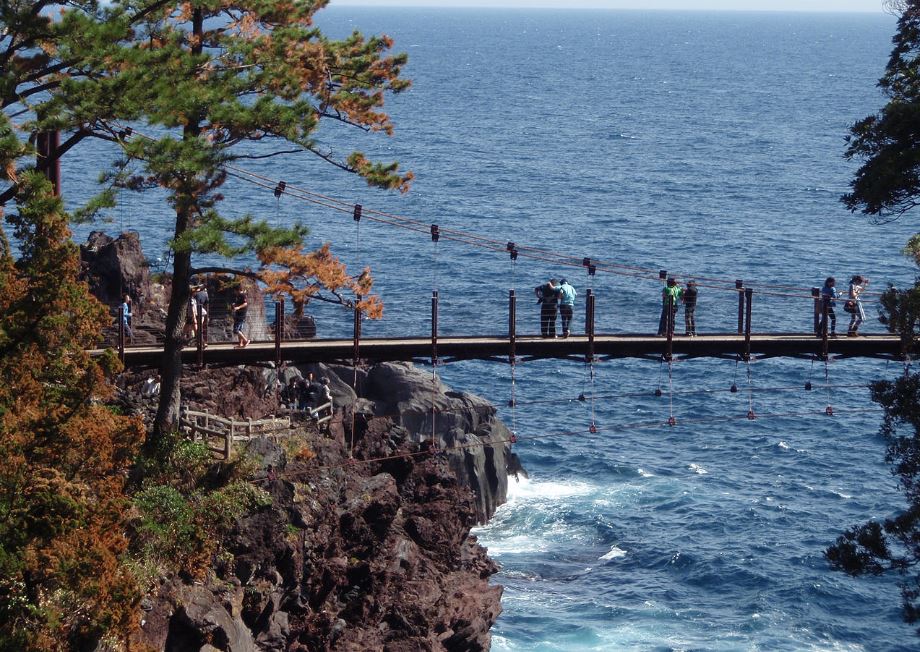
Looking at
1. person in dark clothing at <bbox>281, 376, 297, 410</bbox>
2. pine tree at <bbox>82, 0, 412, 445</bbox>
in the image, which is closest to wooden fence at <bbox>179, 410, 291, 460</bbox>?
pine tree at <bbox>82, 0, 412, 445</bbox>

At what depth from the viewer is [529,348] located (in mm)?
31516

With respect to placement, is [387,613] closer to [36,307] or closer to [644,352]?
[644,352]

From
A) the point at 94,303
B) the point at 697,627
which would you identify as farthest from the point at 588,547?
the point at 94,303

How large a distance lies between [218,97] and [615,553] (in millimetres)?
22838

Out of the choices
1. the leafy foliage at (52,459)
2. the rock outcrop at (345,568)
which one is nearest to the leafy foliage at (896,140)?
the rock outcrop at (345,568)

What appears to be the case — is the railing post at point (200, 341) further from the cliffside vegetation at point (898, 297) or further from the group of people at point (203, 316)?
the cliffside vegetation at point (898, 297)

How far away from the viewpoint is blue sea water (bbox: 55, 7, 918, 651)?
3744cm

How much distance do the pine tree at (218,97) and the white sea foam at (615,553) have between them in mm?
18662

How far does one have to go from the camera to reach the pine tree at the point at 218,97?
2230 centimetres

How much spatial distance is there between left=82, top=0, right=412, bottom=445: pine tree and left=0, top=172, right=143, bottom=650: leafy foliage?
8.17 ft

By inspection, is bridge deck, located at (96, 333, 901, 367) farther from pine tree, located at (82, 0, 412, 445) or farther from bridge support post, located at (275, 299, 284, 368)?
pine tree, located at (82, 0, 412, 445)

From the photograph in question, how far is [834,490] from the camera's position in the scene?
151 ft

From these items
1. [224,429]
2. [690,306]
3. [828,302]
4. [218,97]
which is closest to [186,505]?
[224,429]

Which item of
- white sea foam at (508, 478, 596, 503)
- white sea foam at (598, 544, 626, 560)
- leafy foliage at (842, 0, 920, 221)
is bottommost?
Answer: white sea foam at (598, 544, 626, 560)
